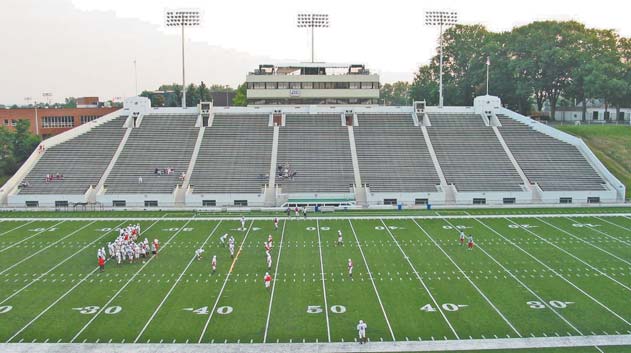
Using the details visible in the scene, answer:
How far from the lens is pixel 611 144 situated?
49.3 meters

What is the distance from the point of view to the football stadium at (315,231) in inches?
725

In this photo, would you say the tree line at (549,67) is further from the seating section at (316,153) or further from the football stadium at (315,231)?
the seating section at (316,153)

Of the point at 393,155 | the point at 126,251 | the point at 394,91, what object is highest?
the point at 394,91

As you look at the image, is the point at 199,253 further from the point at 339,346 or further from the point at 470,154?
the point at 470,154

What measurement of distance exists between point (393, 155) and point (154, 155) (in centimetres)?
1848

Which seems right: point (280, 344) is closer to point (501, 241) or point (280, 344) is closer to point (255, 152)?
point (501, 241)

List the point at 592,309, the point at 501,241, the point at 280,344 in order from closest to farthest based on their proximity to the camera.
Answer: the point at 280,344, the point at 592,309, the point at 501,241

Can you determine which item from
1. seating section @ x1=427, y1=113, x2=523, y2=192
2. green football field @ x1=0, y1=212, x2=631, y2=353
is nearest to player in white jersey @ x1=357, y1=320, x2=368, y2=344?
green football field @ x1=0, y1=212, x2=631, y2=353

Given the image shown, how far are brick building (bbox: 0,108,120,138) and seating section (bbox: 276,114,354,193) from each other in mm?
20706

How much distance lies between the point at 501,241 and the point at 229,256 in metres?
13.2

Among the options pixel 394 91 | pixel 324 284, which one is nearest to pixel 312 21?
pixel 324 284

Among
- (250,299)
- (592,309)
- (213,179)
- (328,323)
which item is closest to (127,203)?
(213,179)

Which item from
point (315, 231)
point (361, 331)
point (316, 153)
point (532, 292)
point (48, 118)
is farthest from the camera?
point (48, 118)

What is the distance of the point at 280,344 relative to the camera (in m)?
17.1
